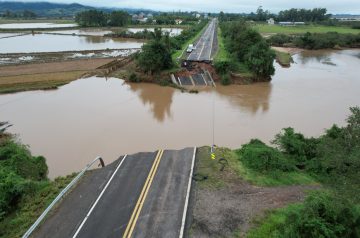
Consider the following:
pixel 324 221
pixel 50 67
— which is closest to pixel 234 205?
pixel 324 221

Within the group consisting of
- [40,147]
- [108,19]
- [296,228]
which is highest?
[108,19]

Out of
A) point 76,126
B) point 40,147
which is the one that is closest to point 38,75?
point 76,126

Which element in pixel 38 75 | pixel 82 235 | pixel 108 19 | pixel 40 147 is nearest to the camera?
pixel 82 235

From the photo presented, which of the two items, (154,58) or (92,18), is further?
(92,18)

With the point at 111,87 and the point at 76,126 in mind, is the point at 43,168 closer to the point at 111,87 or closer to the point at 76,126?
the point at 76,126

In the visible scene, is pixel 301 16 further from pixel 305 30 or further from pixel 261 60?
pixel 261 60

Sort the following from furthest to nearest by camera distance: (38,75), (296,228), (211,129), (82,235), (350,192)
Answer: (38,75) → (211,129) → (350,192) → (82,235) → (296,228)

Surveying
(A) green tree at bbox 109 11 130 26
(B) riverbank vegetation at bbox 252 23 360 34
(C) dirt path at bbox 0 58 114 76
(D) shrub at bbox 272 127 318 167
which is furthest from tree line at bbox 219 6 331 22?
(D) shrub at bbox 272 127 318 167

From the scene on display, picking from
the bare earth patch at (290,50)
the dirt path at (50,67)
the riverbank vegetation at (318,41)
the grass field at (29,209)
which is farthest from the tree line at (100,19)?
the grass field at (29,209)
